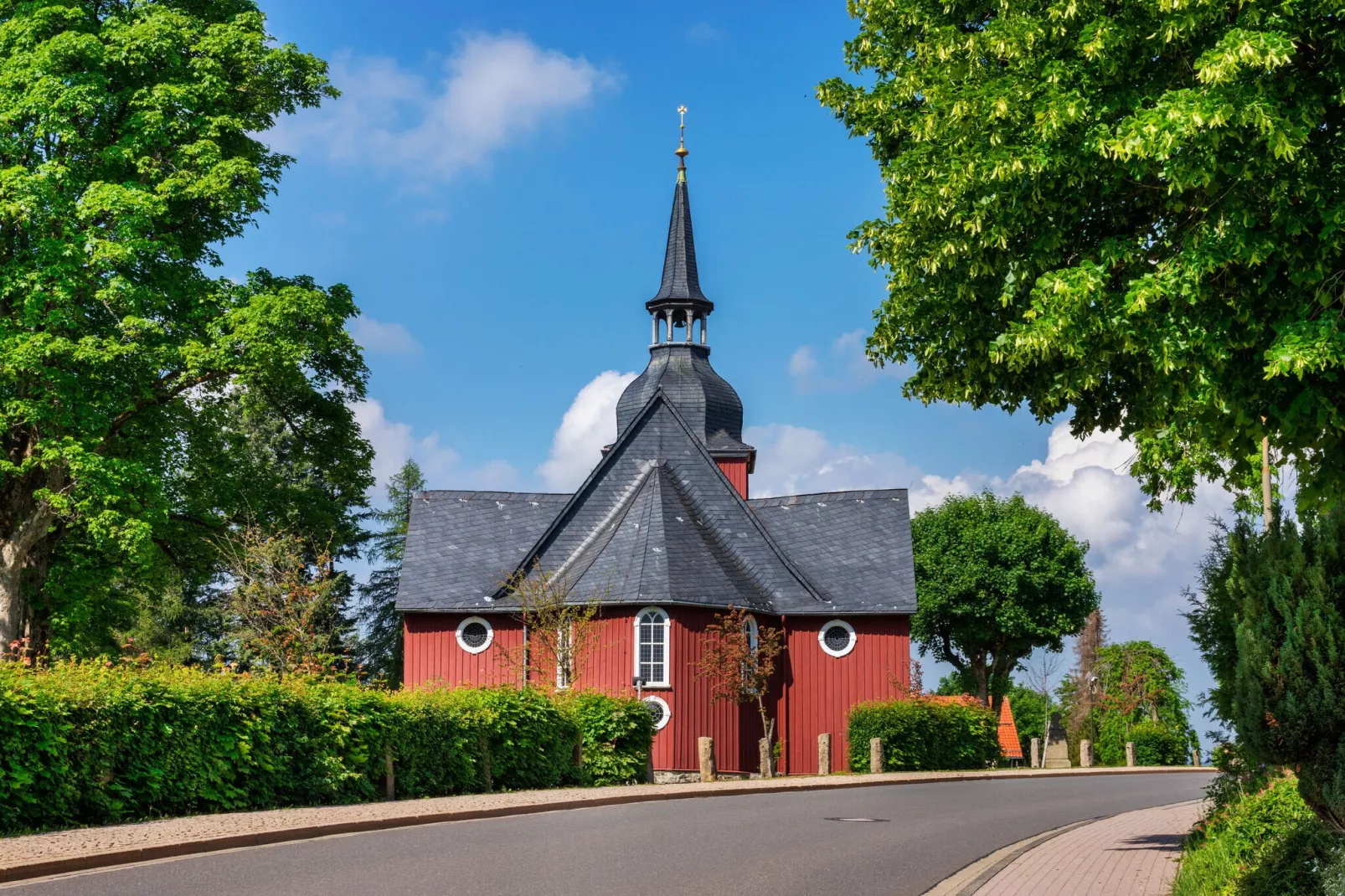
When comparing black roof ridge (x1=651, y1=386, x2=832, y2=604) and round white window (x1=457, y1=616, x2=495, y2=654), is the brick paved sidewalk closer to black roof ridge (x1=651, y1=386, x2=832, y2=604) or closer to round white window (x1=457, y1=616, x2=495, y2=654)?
black roof ridge (x1=651, y1=386, x2=832, y2=604)

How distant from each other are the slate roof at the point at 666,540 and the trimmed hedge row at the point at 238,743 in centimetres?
1113

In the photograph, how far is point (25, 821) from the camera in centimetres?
1313

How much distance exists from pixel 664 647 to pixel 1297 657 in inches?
961

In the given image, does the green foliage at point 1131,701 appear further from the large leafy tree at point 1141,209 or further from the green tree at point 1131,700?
the large leafy tree at point 1141,209

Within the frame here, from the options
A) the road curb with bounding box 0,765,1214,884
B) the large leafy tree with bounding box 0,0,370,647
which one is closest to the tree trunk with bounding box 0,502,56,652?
the large leafy tree with bounding box 0,0,370,647

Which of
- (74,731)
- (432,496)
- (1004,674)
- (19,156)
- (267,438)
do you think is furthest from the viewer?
A: (1004,674)

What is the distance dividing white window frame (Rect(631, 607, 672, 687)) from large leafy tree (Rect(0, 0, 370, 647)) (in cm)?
859

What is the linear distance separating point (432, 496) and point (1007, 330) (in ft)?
92.1

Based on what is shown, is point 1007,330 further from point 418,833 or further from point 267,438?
point 267,438

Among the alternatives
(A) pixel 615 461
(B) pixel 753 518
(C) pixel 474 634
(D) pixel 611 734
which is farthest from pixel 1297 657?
(A) pixel 615 461

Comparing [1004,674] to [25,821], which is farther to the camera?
[1004,674]

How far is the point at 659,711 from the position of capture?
3156 centimetres

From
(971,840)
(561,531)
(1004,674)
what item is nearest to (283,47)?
(561,531)

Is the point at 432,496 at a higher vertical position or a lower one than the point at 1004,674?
higher
